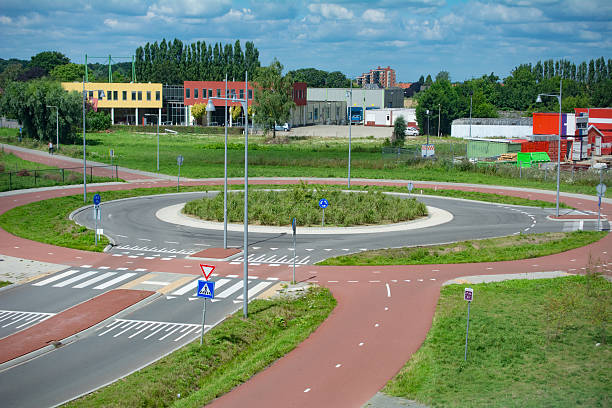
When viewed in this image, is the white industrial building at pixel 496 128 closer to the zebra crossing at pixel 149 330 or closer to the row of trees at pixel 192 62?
the row of trees at pixel 192 62

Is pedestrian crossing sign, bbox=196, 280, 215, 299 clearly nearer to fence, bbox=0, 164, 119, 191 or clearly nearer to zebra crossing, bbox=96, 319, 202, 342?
zebra crossing, bbox=96, 319, 202, 342

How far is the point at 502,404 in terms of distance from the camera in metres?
15.1

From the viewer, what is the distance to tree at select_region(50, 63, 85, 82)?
18500cm

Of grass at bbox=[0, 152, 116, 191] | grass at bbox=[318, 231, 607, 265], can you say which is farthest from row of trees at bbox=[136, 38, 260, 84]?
grass at bbox=[318, 231, 607, 265]

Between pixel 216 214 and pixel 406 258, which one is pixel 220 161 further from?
pixel 406 258

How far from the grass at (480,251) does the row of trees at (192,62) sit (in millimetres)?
122834

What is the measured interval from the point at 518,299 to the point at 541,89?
158 metres

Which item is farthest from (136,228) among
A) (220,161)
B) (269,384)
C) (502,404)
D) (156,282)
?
(220,161)

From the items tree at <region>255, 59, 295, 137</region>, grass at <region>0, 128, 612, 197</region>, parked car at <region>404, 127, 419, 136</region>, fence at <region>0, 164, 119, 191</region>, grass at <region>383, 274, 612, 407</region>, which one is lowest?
grass at <region>383, 274, 612, 407</region>

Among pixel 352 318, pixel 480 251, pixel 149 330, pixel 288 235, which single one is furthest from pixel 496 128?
pixel 149 330

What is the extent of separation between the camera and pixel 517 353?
18.7m

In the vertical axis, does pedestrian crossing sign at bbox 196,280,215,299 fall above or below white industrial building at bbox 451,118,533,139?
below

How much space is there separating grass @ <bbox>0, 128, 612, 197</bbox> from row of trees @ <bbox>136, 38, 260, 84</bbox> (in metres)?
56.4

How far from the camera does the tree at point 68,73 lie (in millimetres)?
185000
